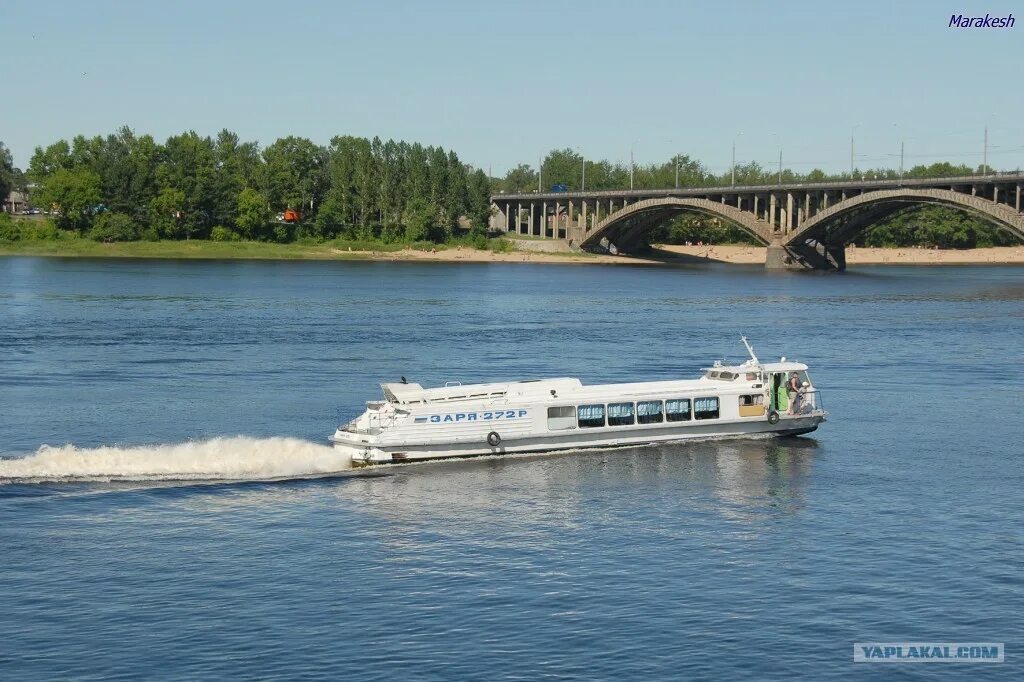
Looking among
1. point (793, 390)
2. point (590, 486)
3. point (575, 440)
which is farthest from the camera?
point (793, 390)

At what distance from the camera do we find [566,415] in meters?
54.3

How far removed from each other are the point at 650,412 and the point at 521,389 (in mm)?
5734

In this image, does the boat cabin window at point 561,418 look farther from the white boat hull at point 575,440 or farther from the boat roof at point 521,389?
the boat roof at point 521,389

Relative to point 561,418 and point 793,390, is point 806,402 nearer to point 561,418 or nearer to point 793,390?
point 793,390

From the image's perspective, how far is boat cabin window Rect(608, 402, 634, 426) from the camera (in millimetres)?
55219

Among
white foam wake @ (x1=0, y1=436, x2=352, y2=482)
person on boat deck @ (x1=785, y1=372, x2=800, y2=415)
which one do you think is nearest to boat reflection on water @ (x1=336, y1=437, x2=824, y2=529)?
white foam wake @ (x1=0, y1=436, x2=352, y2=482)

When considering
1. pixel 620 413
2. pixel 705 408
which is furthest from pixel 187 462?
pixel 705 408

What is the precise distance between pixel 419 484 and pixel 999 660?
869 inches

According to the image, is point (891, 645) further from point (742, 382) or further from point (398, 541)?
point (742, 382)

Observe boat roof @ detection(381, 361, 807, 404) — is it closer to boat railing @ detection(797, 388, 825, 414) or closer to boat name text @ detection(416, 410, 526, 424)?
boat name text @ detection(416, 410, 526, 424)

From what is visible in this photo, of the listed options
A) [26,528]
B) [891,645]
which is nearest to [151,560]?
[26,528]

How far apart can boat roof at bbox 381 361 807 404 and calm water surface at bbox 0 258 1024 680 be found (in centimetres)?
265

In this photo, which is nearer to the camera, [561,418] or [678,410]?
[561,418]

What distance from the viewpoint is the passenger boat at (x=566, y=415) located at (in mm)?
51281
